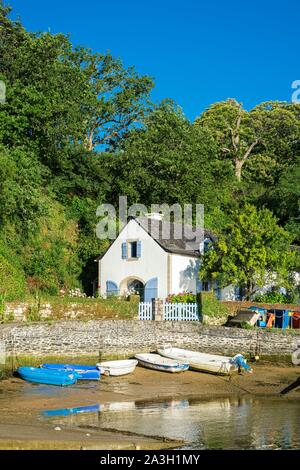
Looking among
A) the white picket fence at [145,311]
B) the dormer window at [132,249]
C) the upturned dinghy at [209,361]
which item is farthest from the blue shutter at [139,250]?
the upturned dinghy at [209,361]

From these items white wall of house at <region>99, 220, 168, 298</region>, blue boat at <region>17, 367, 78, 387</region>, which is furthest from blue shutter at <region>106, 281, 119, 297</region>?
blue boat at <region>17, 367, 78, 387</region>

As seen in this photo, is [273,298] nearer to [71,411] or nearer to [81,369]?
[81,369]

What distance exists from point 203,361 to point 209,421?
28.1 feet

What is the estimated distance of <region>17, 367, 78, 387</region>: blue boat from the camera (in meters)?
25.7

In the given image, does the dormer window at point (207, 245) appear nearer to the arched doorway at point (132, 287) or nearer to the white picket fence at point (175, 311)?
the arched doorway at point (132, 287)

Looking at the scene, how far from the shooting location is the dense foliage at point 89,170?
125ft

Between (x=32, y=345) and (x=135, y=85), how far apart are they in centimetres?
3340

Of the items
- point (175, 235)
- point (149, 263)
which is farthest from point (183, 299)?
point (175, 235)

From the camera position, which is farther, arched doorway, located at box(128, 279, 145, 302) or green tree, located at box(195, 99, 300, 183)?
green tree, located at box(195, 99, 300, 183)

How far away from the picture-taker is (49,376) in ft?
84.9

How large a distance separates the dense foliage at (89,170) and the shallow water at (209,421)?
11.8m

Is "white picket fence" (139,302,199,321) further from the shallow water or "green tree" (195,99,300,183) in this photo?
"green tree" (195,99,300,183)

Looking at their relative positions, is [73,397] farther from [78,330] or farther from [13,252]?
[13,252]

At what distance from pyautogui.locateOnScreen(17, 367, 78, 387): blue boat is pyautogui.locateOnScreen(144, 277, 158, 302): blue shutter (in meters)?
13.2
